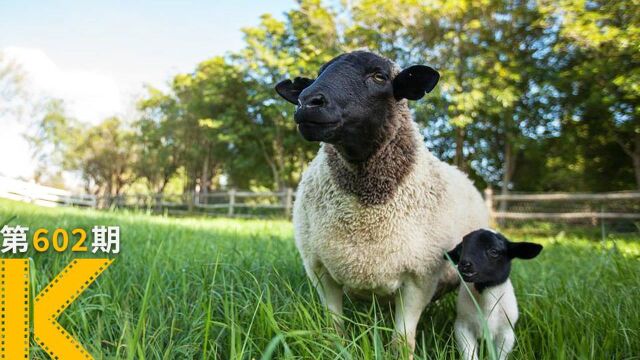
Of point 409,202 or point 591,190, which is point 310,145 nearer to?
point 591,190

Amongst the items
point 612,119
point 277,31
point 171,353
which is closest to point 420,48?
point 612,119

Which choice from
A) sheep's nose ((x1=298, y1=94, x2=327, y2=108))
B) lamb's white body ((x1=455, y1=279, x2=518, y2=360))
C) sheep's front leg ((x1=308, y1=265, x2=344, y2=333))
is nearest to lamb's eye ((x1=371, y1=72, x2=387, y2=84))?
sheep's nose ((x1=298, y1=94, x2=327, y2=108))

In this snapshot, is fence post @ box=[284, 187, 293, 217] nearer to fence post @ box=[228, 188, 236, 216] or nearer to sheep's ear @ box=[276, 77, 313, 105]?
fence post @ box=[228, 188, 236, 216]

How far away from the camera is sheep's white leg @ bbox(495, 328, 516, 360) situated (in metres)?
2.26

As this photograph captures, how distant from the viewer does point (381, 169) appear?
2406mm

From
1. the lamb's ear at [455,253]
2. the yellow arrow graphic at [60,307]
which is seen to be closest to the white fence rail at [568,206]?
the lamb's ear at [455,253]

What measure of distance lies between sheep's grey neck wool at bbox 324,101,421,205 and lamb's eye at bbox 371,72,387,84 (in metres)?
0.17

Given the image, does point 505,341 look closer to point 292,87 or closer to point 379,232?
point 379,232

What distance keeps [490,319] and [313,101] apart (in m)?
1.44

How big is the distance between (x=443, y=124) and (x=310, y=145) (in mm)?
8287

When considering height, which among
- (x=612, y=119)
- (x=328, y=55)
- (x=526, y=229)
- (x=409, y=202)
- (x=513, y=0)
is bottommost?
(x=526, y=229)

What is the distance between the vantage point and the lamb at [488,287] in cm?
229

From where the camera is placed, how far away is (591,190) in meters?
17.7

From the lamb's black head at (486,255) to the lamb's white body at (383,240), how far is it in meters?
0.18
